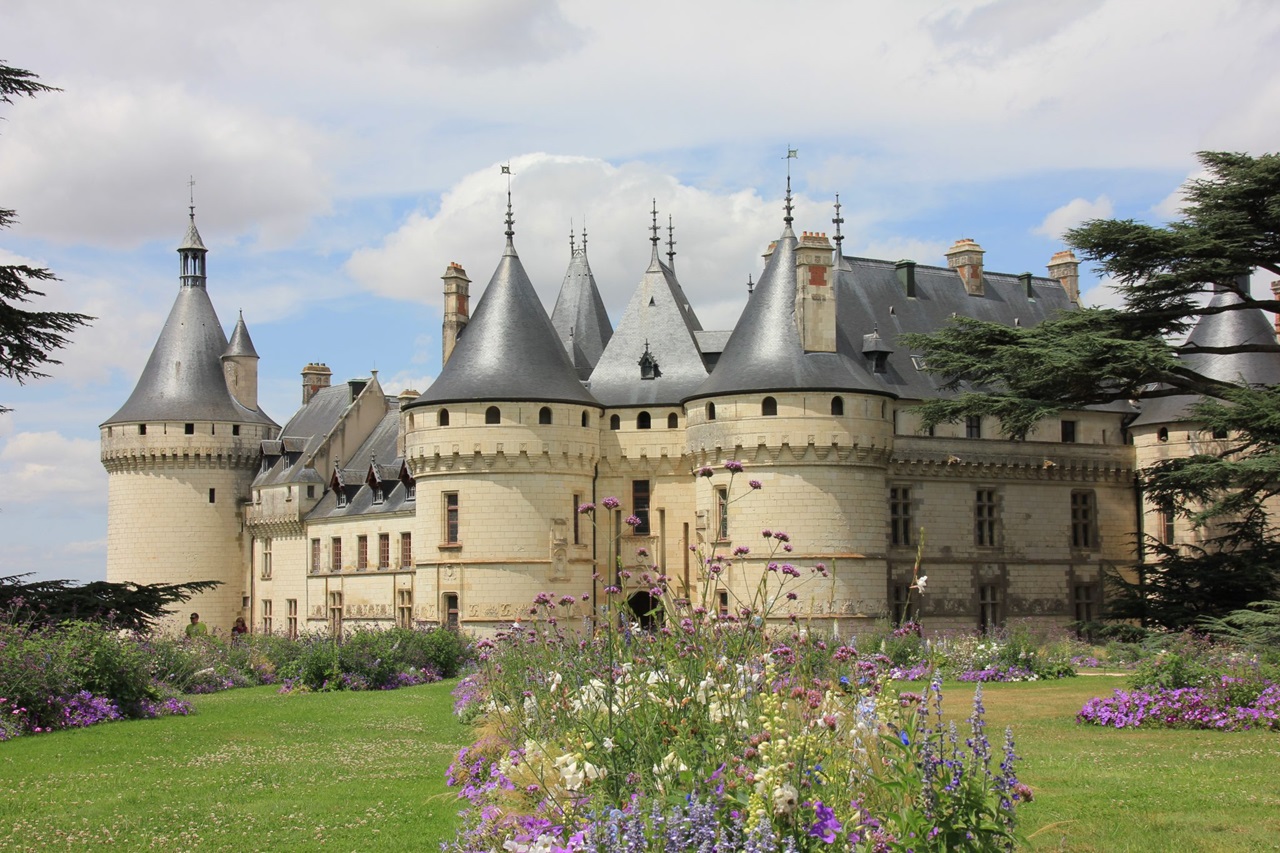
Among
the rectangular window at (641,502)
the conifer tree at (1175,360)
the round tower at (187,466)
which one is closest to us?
the conifer tree at (1175,360)

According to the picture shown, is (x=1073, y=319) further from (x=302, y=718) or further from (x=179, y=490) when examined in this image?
(x=179, y=490)

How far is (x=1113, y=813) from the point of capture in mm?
9820

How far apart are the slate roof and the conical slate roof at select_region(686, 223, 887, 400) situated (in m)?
1.26

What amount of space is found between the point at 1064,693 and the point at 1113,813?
10060 mm

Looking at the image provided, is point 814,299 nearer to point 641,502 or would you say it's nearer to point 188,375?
point 641,502

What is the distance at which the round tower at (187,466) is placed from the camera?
45.4 m

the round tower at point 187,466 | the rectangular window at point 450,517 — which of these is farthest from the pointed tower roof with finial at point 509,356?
the round tower at point 187,466

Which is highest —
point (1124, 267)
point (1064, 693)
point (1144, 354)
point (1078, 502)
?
point (1124, 267)

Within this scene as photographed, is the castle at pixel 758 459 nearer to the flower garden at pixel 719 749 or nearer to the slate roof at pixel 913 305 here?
the slate roof at pixel 913 305

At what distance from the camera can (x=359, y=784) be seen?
12.0 meters

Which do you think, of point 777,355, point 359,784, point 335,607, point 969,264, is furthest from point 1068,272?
point 359,784

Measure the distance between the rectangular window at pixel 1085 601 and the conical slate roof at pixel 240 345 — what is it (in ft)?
91.5

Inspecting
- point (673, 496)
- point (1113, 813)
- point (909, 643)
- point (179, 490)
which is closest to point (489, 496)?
point (673, 496)

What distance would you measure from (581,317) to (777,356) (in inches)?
355
